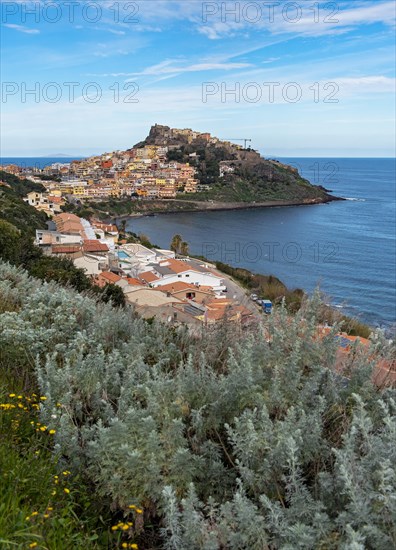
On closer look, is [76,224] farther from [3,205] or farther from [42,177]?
[42,177]

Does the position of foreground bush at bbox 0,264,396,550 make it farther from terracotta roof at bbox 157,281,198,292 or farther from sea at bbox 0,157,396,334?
terracotta roof at bbox 157,281,198,292

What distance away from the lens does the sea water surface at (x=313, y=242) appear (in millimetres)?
29377

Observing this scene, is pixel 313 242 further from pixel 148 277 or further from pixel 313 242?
pixel 148 277

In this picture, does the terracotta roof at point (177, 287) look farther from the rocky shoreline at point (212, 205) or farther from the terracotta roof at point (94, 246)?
the rocky shoreline at point (212, 205)

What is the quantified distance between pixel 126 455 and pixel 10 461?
501 millimetres

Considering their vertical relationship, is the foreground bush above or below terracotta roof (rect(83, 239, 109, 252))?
above

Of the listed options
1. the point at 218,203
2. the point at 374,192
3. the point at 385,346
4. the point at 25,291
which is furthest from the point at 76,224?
the point at 374,192

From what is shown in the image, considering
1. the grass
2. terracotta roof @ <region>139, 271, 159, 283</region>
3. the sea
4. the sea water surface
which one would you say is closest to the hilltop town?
the sea

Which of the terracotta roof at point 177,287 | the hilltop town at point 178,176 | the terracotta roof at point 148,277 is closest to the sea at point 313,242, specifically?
the terracotta roof at point 177,287

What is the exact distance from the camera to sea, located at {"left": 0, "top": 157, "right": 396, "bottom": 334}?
29.4 metres

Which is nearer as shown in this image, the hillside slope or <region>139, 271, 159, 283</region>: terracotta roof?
<region>139, 271, 159, 283</region>: terracotta roof

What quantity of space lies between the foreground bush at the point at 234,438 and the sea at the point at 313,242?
12.8 metres

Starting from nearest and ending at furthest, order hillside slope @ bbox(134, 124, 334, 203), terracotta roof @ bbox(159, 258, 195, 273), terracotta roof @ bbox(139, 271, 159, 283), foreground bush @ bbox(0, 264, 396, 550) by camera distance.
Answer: foreground bush @ bbox(0, 264, 396, 550)
terracotta roof @ bbox(139, 271, 159, 283)
terracotta roof @ bbox(159, 258, 195, 273)
hillside slope @ bbox(134, 124, 334, 203)

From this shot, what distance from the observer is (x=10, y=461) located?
6.22ft
